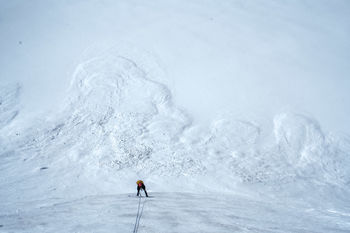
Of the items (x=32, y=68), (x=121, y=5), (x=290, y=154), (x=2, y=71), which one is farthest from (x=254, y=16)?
(x=2, y=71)

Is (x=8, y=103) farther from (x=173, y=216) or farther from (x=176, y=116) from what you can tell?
(x=173, y=216)

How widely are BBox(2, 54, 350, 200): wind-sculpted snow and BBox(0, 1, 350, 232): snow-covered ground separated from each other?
0.26 feet

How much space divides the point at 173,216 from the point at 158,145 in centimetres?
687

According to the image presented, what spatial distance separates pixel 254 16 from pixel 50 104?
21816 millimetres

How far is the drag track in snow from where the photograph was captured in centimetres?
760

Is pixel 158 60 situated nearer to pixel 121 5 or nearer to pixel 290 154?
pixel 121 5

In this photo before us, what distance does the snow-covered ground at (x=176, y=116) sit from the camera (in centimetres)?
1041

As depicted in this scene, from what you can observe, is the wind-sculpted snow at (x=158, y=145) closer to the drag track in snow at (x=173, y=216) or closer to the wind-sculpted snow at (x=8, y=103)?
the wind-sculpted snow at (x=8, y=103)

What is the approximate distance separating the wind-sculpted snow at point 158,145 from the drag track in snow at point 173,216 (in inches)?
74.2

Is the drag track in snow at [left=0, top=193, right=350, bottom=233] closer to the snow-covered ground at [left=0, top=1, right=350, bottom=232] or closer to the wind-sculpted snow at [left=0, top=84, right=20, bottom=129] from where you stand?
the snow-covered ground at [left=0, top=1, right=350, bottom=232]

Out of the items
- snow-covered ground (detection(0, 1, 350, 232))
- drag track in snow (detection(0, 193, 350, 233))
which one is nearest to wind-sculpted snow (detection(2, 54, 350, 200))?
snow-covered ground (detection(0, 1, 350, 232))

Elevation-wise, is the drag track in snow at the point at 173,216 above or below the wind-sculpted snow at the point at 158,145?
above

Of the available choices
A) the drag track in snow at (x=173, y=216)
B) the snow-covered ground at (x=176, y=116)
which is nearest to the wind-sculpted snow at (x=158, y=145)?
the snow-covered ground at (x=176, y=116)

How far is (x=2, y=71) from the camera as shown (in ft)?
60.8
